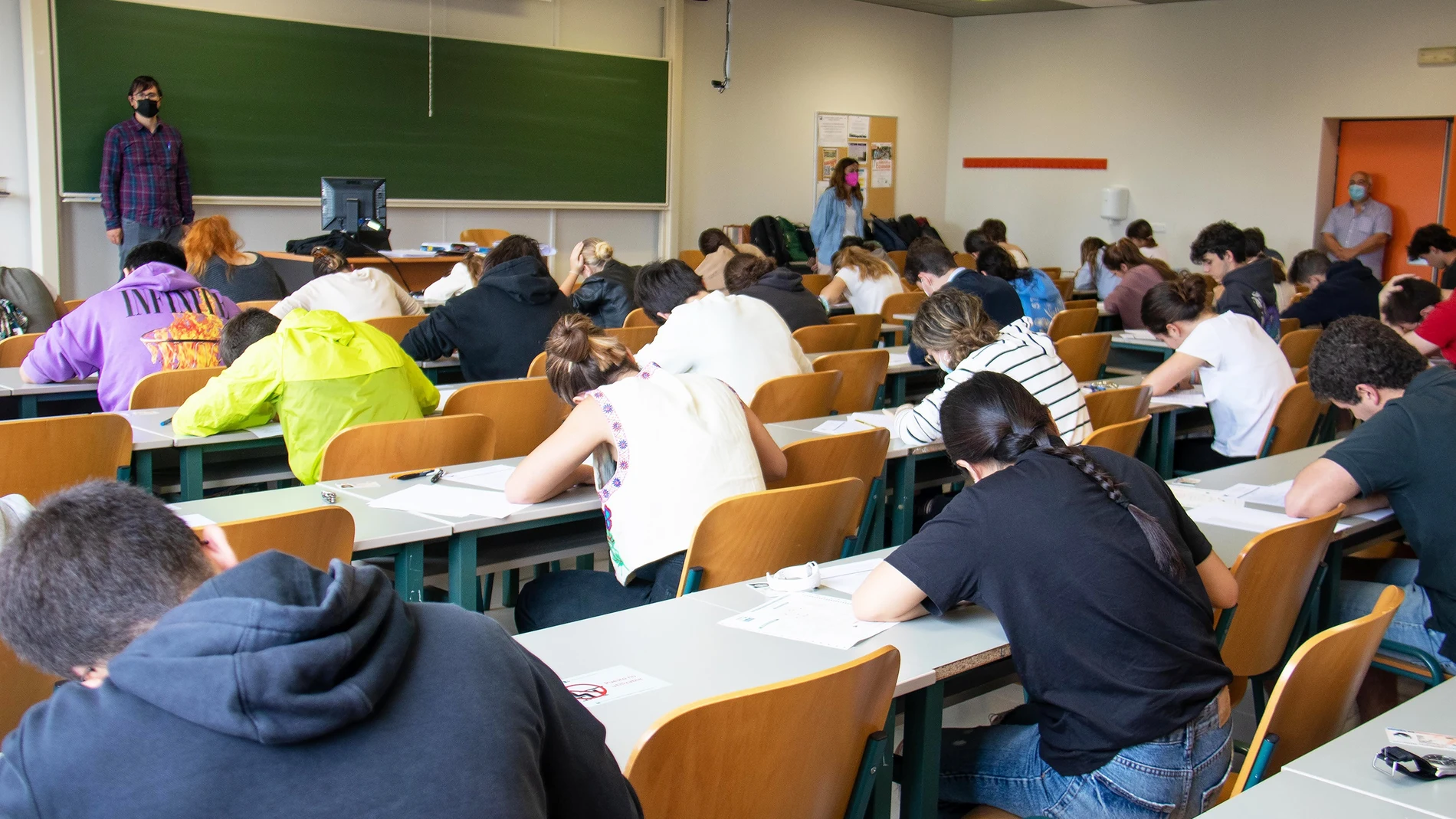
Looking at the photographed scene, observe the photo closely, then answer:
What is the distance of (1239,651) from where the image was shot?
8.85ft

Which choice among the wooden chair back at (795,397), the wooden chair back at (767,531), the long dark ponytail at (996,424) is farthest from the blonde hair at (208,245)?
the long dark ponytail at (996,424)

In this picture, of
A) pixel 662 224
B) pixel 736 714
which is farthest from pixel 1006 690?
pixel 662 224

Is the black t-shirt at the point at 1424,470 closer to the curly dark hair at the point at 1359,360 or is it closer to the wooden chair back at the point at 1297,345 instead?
the curly dark hair at the point at 1359,360

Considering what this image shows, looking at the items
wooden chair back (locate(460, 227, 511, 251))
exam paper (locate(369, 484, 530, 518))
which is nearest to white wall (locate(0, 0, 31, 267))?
wooden chair back (locate(460, 227, 511, 251))

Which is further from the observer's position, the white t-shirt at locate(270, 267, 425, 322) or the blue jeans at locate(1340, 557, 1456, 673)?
the white t-shirt at locate(270, 267, 425, 322)

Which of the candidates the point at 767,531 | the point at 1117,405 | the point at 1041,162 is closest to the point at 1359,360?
the point at 1117,405

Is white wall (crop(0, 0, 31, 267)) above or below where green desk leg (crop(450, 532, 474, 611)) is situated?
above

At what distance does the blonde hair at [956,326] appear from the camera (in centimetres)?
403

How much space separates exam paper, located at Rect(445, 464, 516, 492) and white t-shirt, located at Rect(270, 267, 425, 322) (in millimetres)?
2672

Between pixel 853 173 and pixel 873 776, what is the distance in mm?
10887

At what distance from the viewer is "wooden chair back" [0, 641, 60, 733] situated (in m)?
2.02

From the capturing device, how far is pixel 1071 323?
7711mm

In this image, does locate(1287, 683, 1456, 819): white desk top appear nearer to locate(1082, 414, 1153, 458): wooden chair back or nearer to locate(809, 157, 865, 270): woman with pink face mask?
locate(1082, 414, 1153, 458): wooden chair back

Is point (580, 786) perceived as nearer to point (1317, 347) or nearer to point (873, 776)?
point (873, 776)
